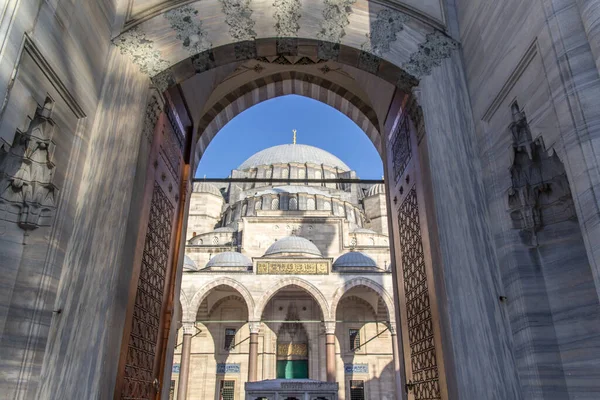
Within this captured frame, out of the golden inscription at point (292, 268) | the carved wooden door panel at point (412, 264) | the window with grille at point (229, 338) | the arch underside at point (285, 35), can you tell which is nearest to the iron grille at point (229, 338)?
the window with grille at point (229, 338)

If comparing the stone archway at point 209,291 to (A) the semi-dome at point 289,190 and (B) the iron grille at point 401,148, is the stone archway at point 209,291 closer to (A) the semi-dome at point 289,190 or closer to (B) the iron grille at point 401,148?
(A) the semi-dome at point 289,190

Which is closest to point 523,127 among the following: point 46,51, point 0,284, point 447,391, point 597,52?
point 597,52

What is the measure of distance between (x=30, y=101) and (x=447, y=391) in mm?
3378

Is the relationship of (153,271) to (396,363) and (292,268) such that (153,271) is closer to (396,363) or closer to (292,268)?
(396,363)

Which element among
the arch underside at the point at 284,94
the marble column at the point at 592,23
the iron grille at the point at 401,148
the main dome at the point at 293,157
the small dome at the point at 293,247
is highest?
the main dome at the point at 293,157

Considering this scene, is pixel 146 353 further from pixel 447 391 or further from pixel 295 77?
pixel 295 77

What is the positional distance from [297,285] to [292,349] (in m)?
3.26

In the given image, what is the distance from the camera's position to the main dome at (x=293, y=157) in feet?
113

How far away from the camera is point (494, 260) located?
3188 mm

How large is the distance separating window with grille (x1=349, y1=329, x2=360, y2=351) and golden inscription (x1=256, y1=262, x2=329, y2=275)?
3.48m

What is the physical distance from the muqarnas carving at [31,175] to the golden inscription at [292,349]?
19.5m

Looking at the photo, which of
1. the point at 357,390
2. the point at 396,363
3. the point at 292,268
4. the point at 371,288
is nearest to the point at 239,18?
the point at 396,363

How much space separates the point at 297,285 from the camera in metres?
20.5

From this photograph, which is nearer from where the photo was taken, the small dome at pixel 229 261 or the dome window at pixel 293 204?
the small dome at pixel 229 261
